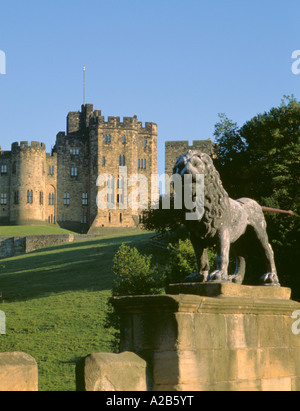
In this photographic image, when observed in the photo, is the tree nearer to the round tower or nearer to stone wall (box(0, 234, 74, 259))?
stone wall (box(0, 234, 74, 259))

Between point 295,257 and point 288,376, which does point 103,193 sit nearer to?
point 295,257

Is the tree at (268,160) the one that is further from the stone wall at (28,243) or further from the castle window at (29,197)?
the castle window at (29,197)

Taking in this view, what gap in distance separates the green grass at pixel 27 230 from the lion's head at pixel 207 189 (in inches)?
3342

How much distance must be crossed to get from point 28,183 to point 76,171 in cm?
799

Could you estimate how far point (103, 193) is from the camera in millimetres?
109438

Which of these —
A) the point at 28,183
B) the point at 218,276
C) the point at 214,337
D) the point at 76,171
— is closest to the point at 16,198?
the point at 28,183

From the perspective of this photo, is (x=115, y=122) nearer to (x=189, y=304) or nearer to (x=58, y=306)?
(x=58, y=306)

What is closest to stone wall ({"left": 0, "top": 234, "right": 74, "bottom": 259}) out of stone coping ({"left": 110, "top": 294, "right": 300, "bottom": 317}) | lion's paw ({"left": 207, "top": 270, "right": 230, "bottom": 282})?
lion's paw ({"left": 207, "top": 270, "right": 230, "bottom": 282})

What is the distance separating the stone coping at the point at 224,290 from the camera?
7906 millimetres

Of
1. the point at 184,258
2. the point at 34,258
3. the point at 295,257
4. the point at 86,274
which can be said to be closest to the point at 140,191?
the point at 34,258

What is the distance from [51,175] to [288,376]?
106218 mm

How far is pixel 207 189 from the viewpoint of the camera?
8.56 meters

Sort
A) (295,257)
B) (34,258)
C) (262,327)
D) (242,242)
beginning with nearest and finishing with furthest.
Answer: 1. (262,327)
2. (242,242)
3. (295,257)
4. (34,258)

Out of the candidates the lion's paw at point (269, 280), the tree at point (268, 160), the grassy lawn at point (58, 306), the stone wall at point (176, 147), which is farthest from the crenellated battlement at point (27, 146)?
the lion's paw at point (269, 280)
